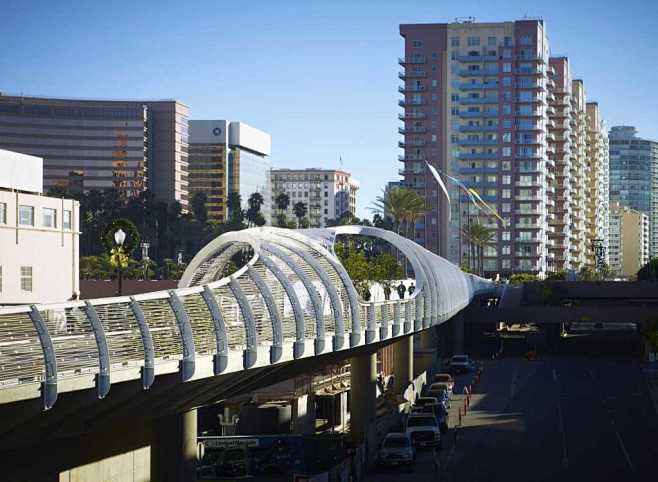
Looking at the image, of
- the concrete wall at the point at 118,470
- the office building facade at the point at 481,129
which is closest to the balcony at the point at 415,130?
the office building facade at the point at 481,129

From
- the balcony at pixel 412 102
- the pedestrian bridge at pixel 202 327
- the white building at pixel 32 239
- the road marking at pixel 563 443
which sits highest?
the balcony at pixel 412 102

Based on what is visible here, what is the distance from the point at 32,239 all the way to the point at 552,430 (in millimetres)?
23712

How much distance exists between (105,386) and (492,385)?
54.7 meters

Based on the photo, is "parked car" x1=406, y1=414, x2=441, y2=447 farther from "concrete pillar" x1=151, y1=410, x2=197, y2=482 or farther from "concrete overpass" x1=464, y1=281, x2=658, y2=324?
"concrete overpass" x1=464, y1=281, x2=658, y2=324

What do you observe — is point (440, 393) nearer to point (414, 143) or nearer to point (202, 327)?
point (202, 327)

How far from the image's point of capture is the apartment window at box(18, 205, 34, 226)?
52866 mm

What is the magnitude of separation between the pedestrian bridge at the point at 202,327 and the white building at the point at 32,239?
1245cm

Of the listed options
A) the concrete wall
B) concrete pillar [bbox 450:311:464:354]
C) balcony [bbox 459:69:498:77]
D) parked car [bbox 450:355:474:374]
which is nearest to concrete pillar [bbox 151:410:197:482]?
the concrete wall

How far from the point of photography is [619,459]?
47.2 m

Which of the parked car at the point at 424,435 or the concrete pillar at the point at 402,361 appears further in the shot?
the concrete pillar at the point at 402,361

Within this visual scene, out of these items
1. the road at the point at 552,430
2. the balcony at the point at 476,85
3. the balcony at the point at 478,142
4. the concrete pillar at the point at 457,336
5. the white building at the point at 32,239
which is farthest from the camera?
the balcony at the point at 478,142

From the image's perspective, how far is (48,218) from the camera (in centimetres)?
5584

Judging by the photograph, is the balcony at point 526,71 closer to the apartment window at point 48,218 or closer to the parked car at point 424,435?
the apartment window at point 48,218

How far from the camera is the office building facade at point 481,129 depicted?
18075 centimetres
